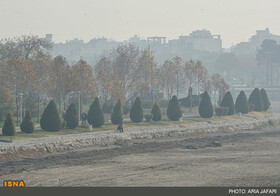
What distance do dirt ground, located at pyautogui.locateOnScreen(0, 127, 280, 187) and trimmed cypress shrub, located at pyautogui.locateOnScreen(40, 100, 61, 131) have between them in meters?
4.83

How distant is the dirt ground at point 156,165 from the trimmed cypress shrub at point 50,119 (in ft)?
15.8

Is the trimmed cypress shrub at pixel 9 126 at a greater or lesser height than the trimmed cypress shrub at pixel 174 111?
lesser

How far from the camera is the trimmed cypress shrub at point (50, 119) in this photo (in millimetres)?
52688

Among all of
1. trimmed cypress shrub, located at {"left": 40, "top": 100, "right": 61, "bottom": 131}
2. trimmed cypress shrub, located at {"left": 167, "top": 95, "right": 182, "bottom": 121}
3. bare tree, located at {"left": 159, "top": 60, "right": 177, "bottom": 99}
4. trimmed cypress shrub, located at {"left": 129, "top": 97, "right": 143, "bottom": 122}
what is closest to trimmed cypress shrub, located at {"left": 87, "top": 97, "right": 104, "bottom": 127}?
trimmed cypress shrub, located at {"left": 40, "top": 100, "right": 61, "bottom": 131}

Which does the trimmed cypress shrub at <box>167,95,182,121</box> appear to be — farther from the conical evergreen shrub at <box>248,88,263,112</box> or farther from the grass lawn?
the conical evergreen shrub at <box>248,88,263,112</box>

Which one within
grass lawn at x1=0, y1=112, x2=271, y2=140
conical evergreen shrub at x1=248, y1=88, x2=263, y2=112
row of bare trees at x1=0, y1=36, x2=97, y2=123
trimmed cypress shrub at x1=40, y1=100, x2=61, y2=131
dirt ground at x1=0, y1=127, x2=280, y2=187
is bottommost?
dirt ground at x1=0, y1=127, x2=280, y2=187

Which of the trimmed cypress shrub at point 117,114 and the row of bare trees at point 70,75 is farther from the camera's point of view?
the row of bare trees at point 70,75

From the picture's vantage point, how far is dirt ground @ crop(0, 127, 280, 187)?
34875mm

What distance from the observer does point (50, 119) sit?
52.7 meters

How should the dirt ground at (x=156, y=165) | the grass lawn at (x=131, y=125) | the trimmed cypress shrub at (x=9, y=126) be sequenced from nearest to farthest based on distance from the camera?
the dirt ground at (x=156, y=165), the trimmed cypress shrub at (x=9, y=126), the grass lawn at (x=131, y=125)

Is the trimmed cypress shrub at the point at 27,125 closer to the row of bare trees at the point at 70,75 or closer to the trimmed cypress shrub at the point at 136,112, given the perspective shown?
the row of bare trees at the point at 70,75

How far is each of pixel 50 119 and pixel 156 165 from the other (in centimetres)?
1507

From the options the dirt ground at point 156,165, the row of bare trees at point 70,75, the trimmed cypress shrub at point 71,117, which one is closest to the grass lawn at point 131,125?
Result: the trimmed cypress shrub at point 71,117

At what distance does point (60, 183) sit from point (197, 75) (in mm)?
54762
